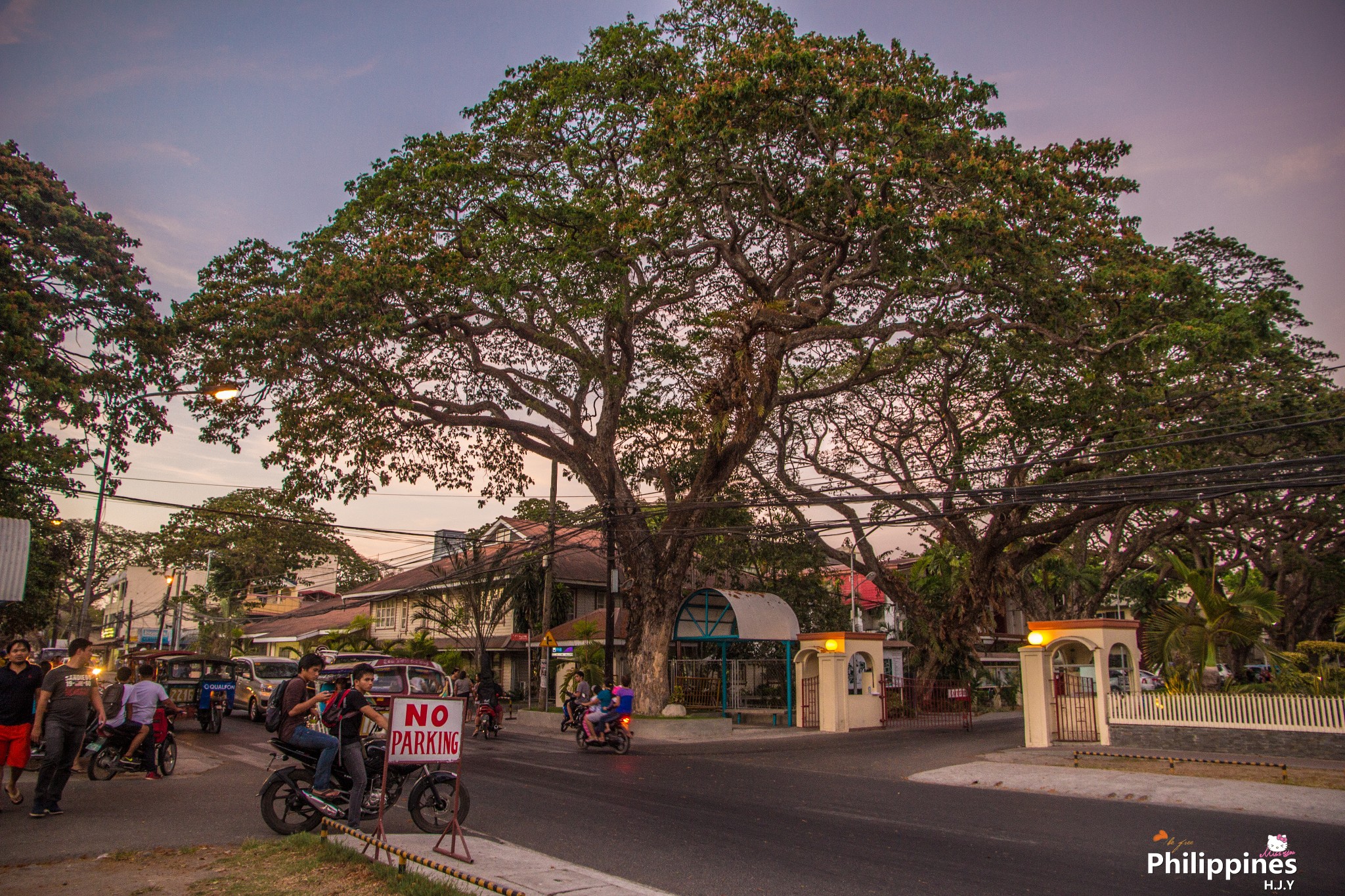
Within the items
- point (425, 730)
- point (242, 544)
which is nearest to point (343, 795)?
point (425, 730)

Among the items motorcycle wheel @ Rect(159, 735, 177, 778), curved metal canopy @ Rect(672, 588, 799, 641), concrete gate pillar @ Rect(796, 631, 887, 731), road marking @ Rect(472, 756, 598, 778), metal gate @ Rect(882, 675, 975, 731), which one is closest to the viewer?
motorcycle wheel @ Rect(159, 735, 177, 778)

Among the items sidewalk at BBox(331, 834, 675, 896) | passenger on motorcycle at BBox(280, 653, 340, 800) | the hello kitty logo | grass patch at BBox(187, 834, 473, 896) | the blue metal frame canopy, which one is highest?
the blue metal frame canopy

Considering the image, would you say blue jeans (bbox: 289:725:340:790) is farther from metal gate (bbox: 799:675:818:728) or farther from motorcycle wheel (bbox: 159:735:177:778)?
metal gate (bbox: 799:675:818:728)

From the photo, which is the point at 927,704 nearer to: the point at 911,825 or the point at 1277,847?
the point at 911,825

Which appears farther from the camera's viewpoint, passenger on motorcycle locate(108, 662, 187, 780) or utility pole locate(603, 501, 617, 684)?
utility pole locate(603, 501, 617, 684)

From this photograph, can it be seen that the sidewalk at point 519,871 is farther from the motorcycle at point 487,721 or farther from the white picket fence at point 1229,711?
the motorcycle at point 487,721

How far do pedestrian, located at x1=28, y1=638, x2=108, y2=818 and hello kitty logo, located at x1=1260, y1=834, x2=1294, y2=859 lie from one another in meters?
12.0

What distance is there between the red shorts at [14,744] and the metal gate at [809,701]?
20909 mm

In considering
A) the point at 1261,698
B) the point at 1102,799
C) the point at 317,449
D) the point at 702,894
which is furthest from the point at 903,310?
the point at 702,894

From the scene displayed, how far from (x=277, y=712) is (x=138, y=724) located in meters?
5.68

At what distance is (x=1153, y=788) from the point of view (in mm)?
13047

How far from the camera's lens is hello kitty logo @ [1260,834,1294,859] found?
8523 mm

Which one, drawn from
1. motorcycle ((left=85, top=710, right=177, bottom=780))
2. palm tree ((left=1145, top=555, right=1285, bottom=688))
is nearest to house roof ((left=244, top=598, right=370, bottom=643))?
motorcycle ((left=85, top=710, right=177, bottom=780))

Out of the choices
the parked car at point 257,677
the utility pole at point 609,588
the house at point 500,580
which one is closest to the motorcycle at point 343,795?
the utility pole at point 609,588
